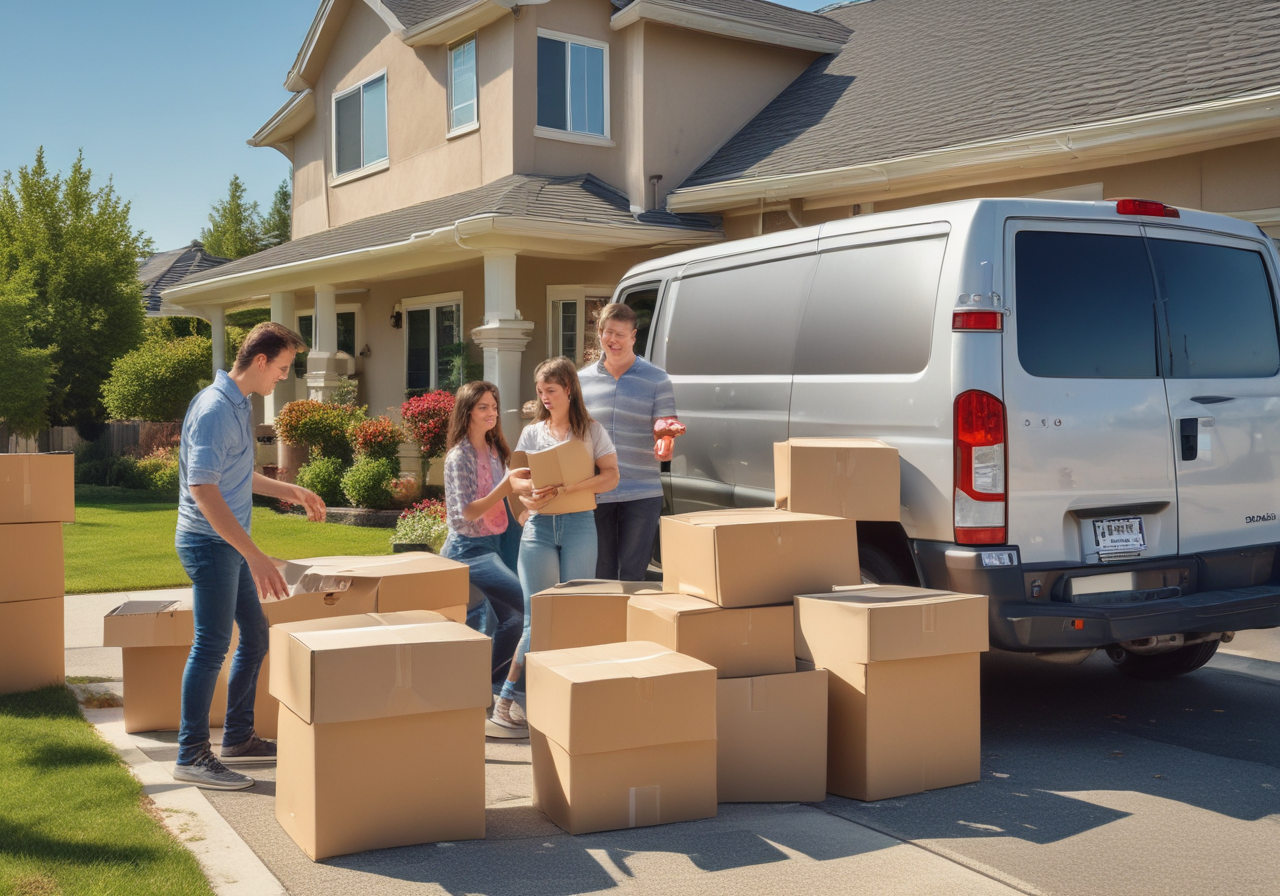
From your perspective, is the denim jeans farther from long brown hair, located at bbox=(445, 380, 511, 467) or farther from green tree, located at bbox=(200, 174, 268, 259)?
green tree, located at bbox=(200, 174, 268, 259)

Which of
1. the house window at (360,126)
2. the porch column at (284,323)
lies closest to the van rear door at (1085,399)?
the porch column at (284,323)

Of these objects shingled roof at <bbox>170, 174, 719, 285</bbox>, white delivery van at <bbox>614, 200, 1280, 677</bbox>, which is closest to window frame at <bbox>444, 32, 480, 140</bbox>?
shingled roof at <bbox>170, 174, 719, 285</bbox>

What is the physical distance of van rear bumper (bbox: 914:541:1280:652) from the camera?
4.69 m

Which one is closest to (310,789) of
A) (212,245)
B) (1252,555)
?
(1252,555)

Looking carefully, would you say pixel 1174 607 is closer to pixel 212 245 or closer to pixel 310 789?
pixel 310 789

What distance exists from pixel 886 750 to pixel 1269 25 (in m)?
8.05

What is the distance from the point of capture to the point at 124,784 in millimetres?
4430

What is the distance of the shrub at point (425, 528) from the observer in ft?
37.3

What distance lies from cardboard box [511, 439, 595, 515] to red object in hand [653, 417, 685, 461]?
16.4 inches

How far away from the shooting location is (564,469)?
5.23m

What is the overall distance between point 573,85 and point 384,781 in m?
12.0

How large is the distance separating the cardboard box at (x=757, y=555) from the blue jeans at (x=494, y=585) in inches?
44.7

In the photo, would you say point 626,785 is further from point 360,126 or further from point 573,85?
point 360,126

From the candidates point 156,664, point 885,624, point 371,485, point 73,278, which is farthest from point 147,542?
point 73,278
